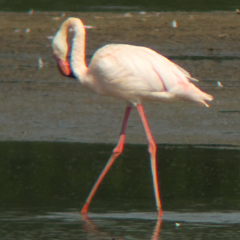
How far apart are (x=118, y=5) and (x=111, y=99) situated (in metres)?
7.51

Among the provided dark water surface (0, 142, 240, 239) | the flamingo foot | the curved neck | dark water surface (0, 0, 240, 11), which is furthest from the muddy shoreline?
the flamingo foot

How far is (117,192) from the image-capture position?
559 centimetres

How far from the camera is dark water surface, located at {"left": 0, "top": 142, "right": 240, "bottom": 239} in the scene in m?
4.68

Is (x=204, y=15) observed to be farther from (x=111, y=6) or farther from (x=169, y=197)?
(x=169, y=197)

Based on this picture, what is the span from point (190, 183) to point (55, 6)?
37.0 ft

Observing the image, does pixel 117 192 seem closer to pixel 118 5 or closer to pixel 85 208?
pixel 85 208

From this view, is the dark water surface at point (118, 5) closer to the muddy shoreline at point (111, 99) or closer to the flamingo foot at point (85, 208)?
the muddy shoreline at point (111, 99)

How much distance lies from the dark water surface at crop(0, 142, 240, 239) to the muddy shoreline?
1.83ft

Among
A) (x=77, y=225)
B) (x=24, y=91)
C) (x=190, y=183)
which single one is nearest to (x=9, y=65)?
(x=24, y=91)

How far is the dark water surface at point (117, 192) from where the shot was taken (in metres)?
4.68

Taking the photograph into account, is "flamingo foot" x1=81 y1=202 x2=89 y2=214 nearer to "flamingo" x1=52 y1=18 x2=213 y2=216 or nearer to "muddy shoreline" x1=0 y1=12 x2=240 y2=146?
"flamingo" x1=52 y1=18 x2=213 y2=216

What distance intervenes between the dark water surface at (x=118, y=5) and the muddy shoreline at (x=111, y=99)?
104 cm

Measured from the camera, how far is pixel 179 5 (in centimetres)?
1650

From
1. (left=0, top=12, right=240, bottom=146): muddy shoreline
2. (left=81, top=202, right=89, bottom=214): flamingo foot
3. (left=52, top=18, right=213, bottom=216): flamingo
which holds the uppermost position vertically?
(left=52, top=18, right=213, bottom=216): flamingo
